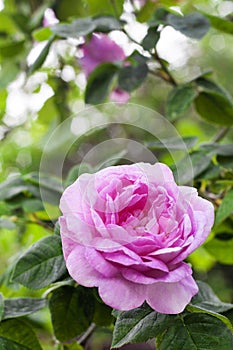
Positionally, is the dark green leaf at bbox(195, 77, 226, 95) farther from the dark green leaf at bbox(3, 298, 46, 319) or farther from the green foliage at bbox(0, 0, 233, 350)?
the dark green leaf at bbox(3, 298, 46, 319)

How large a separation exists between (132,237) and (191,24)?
316 mm

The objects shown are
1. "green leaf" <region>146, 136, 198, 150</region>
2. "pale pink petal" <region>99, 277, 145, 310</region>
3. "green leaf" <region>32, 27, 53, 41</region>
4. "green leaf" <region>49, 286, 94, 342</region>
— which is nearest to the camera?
"pale pink petal" <region>99, 277, 145, 310</region>

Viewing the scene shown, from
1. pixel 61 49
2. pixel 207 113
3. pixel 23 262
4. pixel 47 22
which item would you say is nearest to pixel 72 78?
pixel 61 49

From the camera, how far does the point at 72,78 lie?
0.96 metres

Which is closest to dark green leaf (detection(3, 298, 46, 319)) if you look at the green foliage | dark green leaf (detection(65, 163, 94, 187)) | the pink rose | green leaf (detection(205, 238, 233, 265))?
the green foliage

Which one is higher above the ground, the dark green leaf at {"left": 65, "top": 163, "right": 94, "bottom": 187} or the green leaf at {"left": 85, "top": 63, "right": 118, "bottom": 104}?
the dark green leaf at {"left": 65, "top": 163, "right": 94, "bottom": 187}

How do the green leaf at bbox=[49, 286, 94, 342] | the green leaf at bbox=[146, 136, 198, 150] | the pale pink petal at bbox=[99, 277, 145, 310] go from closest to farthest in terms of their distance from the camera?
the pale pink petal at bbox=[99, 277, 145, 310] → the green leaf at bbox=[49, 286, 94, 342] → the green leaf at bbox=[146, 136, 198, 150]

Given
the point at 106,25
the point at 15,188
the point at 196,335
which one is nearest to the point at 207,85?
the point at 106,25

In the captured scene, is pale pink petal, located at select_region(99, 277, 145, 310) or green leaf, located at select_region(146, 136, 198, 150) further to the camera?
green leaf, located at select_region(146, 136, 198, 150)

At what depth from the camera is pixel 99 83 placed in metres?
0.62

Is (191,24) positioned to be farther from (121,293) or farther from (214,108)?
(121,293)

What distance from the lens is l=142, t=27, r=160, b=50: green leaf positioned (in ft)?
1.86

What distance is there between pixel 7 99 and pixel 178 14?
42 centimetres

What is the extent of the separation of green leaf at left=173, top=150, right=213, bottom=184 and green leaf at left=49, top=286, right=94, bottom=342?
0.13m
